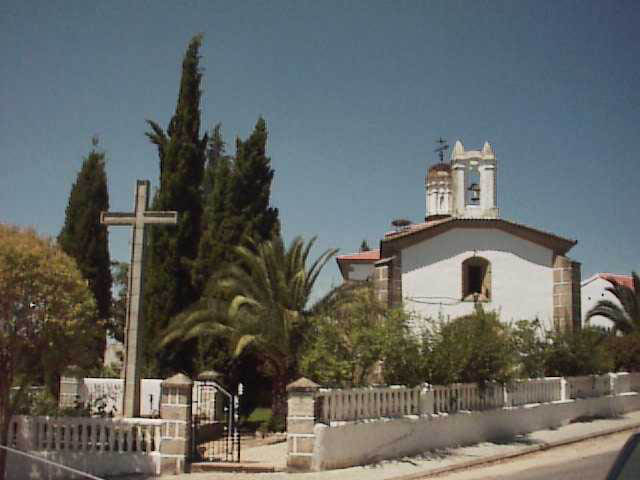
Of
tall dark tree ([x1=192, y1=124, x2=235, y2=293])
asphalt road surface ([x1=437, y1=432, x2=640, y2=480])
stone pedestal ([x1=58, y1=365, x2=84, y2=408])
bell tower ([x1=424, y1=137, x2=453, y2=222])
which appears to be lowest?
asphalt road surface ([x1=437, y1=432, x2=640, y2=480])

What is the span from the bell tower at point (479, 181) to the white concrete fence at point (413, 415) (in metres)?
7.96

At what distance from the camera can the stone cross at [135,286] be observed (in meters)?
12.7

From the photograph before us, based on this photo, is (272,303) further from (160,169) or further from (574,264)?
(574,264)

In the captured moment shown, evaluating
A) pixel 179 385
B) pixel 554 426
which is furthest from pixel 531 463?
pixel 179 385

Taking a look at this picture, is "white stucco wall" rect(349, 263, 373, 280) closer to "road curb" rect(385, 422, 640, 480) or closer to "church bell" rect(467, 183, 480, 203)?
"church bell" rect(467, 183, 480, 203)

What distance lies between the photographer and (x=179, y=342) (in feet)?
71.6

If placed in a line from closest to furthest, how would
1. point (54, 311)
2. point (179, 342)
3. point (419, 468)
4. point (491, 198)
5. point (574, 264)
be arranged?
point (54, 311) → point (419, 468) → point (179, 342) → point (574, 264) → point (491, 198)

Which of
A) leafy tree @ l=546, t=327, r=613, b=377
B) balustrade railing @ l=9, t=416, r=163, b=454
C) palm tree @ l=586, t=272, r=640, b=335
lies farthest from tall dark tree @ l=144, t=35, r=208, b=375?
palm tree @ l=586, t=272, r=640, b=335

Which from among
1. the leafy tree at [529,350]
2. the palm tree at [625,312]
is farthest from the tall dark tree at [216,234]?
the palm tree at [625,312]

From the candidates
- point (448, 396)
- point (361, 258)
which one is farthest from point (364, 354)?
point (361, 258)

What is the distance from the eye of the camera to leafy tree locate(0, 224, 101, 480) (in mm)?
10055

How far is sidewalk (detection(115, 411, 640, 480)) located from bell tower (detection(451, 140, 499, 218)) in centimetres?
962

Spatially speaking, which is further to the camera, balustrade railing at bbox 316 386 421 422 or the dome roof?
the dome roof

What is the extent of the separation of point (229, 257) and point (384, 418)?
11.3 meters
